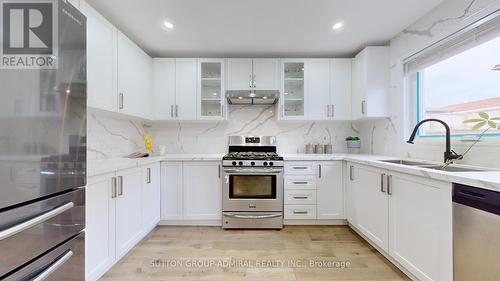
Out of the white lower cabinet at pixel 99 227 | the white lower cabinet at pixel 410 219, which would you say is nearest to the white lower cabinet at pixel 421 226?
the white lower cabinet at pixel 410 219

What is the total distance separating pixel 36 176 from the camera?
2.93ft

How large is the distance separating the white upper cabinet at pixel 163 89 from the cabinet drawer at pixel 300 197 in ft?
6.31

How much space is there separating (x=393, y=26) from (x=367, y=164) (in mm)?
1551

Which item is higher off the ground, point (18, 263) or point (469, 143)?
point (469, 143)

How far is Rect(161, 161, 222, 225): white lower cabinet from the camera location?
2.76 metres

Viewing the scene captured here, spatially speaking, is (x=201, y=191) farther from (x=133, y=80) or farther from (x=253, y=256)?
(x=133, y=80)

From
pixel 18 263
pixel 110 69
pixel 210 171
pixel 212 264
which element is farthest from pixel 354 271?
pixel 110 69

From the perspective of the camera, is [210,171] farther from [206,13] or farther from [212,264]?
[206,13]

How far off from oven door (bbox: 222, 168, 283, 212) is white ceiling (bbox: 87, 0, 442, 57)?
1614 mm

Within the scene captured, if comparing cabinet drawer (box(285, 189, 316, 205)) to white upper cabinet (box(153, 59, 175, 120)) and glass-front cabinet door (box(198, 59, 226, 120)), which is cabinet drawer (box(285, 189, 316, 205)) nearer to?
glass-front cabinet door (box(198, 59, 226, 120))

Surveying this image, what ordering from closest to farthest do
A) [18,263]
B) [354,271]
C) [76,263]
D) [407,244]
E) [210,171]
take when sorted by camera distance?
1. [18,263]
2. [76,263]
3. [407,244]
4. [354,271]
5. [210,171]

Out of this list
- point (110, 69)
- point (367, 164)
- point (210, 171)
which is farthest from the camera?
point (210, 171)

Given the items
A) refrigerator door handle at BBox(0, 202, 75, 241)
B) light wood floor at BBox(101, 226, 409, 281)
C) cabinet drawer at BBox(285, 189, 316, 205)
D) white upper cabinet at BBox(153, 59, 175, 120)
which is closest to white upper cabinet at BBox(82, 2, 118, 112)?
white upper cabinet at BBox(153, 59, 175, 120)

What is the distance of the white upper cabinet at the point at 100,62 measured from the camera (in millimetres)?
1742
